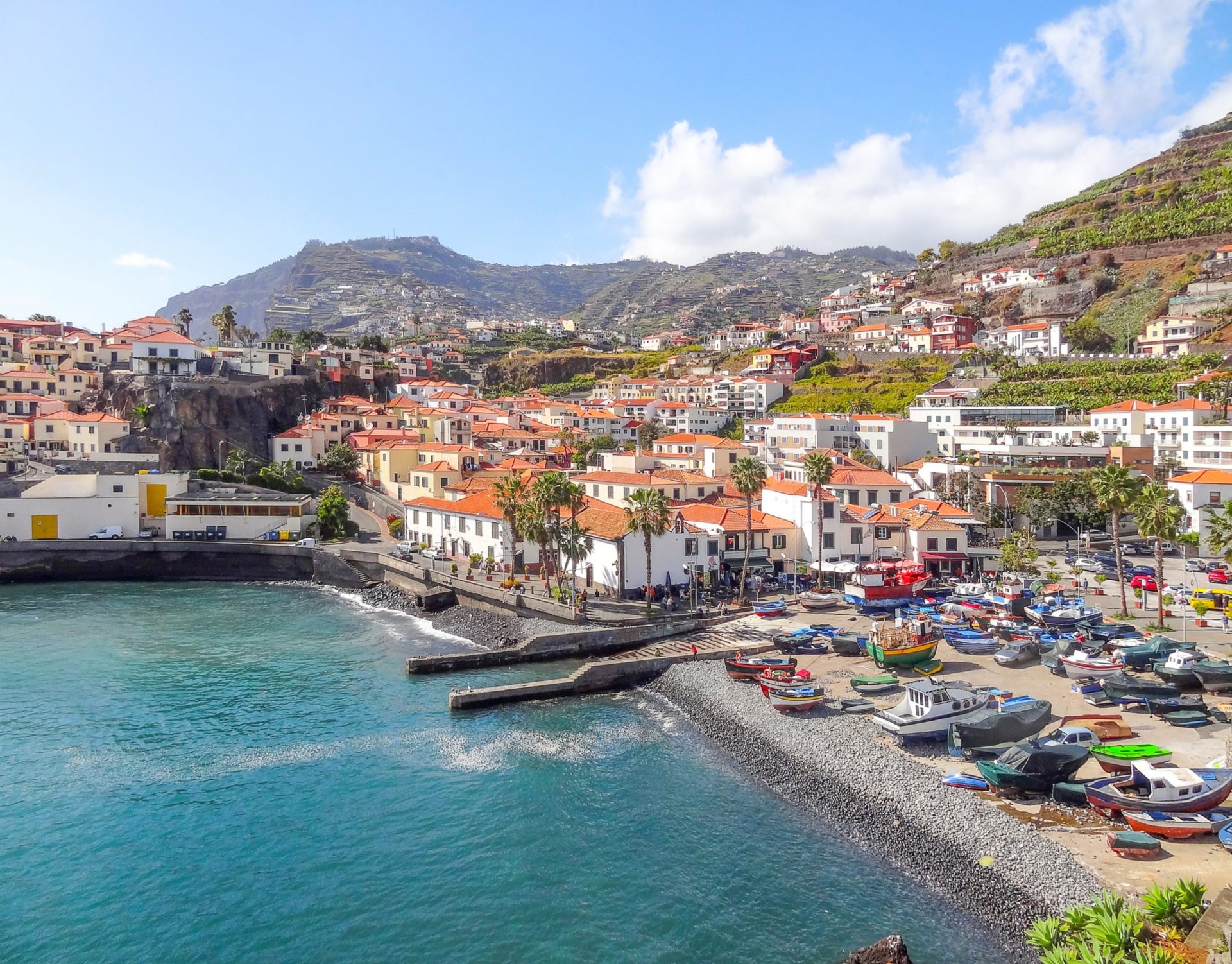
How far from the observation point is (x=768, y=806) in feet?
84.8

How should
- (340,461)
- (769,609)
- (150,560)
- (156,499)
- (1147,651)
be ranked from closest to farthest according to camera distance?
1. (1147,651)
2. (769,609)
3. (150,560)
4. (156,499)
5. (340,461)

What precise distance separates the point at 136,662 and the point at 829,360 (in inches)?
4218

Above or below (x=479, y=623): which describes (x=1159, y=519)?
above

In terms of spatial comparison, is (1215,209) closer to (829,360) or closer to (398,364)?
(829,360)

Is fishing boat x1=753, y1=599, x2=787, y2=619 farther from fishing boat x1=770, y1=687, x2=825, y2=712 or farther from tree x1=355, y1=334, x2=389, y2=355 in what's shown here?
tree x1=355, y1=334, x2=389, y2=355

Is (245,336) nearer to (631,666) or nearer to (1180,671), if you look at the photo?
(631,666)

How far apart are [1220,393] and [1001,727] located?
64.1 m

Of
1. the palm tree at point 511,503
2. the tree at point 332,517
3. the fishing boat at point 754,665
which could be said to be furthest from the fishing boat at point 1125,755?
the tree at point 332,517

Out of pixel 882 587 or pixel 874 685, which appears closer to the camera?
pixel 874 685

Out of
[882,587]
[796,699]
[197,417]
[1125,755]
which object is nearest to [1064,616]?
[882,587]

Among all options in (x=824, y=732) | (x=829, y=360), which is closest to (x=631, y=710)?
(x=824, y=732)

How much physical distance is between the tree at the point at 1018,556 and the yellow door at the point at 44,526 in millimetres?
72409

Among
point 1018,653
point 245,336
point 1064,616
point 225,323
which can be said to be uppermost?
point 245,336

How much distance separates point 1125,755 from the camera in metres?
24.7
